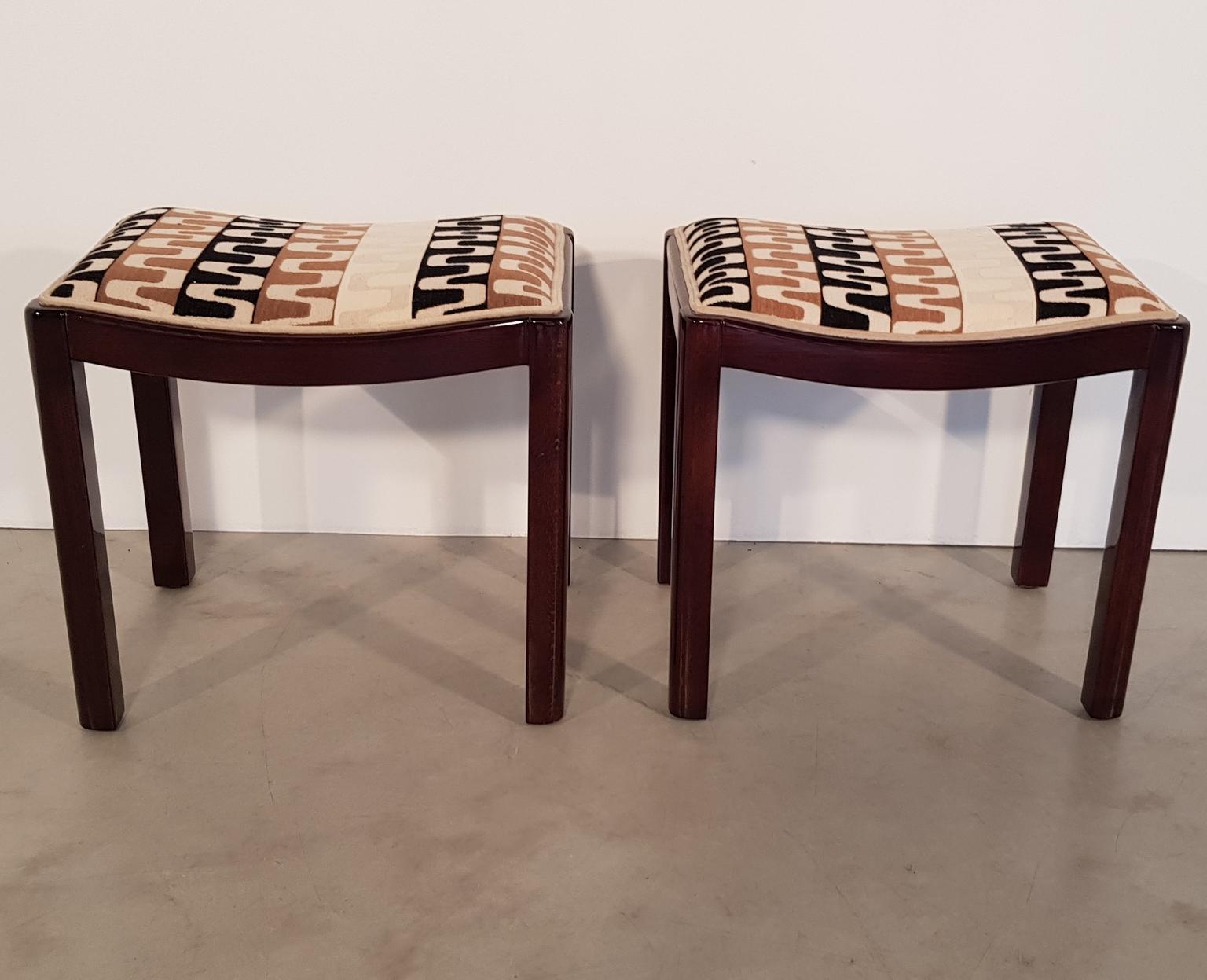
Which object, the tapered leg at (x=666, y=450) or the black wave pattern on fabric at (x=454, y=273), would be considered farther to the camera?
the tapered leg at (x=666, y=450)

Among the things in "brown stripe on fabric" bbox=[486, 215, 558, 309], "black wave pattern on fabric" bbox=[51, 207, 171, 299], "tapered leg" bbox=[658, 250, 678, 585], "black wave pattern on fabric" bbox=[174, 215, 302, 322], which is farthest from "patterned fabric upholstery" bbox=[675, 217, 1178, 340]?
"black wave pattern on fabric" bbox=[51, 207, 171, 299]

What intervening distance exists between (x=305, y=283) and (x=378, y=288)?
0.07 m

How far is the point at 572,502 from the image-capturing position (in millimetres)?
1681

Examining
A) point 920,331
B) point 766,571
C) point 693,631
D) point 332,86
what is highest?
point 332,86

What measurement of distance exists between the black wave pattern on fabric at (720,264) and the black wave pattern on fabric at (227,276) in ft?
1.32

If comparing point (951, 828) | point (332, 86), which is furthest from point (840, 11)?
point (951, 828)

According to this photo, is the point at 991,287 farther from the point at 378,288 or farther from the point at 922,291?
the point at 378,288

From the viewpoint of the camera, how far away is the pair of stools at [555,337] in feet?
3.75

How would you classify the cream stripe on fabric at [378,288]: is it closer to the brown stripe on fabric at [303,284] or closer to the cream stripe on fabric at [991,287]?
the brown stripe on fabric at [303,284]

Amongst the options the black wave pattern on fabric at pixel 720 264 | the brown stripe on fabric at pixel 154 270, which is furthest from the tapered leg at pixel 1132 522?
the brown stripe on fabric at pixel 154 270

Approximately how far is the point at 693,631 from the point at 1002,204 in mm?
687

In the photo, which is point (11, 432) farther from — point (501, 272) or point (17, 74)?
point (501, 272)

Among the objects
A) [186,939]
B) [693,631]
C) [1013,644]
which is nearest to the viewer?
[186,939]

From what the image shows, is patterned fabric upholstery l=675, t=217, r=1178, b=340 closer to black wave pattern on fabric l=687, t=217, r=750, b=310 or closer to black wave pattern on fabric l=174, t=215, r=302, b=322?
black wave pattern on fabric l=687, t=217, r=750, b=310
